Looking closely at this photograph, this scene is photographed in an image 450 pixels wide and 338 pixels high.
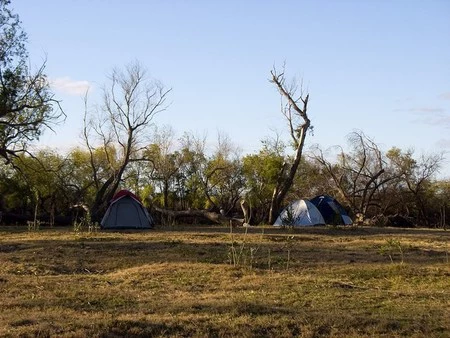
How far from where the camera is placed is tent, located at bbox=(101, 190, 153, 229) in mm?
25250

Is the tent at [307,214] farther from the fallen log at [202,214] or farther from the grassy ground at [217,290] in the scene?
the grassy ground at [217,290]

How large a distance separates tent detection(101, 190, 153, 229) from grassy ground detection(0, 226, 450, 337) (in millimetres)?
7932

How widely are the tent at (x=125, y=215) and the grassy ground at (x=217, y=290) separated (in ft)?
26.0

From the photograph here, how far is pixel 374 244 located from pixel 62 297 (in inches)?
435

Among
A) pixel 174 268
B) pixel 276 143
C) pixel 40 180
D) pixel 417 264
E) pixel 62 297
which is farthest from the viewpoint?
pixel 276 143

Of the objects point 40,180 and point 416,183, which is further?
→ point 416,183

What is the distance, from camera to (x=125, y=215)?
83.1ft

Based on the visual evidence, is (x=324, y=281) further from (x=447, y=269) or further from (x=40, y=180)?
(x=40, y=180)

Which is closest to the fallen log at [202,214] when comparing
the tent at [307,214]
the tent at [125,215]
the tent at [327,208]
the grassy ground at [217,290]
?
the tent at [307,214]

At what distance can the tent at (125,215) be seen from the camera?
2525 centimetres

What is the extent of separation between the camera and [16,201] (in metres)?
33.7

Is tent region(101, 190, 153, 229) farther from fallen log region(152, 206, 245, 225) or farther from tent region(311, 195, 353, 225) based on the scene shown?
tent region(311, 195, 353, 225)

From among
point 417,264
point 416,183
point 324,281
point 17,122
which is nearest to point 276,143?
point 416,183

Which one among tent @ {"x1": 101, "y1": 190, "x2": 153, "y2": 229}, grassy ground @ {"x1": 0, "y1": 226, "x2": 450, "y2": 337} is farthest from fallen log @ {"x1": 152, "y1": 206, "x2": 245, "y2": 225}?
grassy ground @ {"x1": 0, "y1": 226, "x2": 450, "y2": 337}
